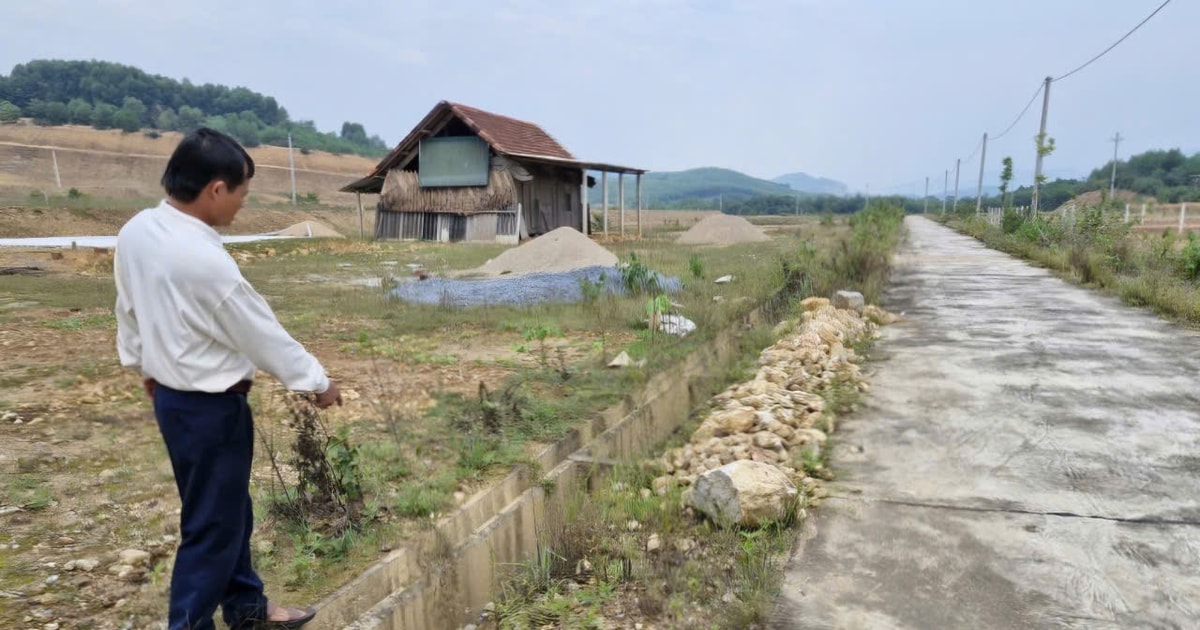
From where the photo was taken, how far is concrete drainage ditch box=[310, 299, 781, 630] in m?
2.53

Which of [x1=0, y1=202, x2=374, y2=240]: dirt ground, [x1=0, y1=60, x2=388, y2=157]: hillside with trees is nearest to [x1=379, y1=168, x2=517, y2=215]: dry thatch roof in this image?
[x1=0, y1=202, x2=374, y2=240]: dirt ground

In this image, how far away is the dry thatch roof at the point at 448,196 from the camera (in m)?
21.4

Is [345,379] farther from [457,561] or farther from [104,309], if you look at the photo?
[104,309]

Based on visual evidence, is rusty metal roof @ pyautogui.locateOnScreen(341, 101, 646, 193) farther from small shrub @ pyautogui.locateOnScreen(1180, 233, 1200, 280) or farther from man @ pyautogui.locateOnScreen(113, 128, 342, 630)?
man @ pyautogui.locateOnScreen(113, 128, 342, 630)

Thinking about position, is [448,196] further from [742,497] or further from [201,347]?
[201,347]

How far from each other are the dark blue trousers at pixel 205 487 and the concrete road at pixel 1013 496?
72.4 inches

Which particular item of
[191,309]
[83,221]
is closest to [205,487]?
[191,309]

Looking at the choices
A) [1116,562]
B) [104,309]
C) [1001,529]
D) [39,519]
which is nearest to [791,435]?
[1001,529]

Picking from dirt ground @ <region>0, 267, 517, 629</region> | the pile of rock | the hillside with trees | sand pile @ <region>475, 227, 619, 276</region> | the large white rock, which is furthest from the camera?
the hillside with trees

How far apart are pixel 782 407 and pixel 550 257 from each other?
824cm

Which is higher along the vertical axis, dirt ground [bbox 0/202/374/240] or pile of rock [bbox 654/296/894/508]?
dirt ground [bbox 0/202/374/240]

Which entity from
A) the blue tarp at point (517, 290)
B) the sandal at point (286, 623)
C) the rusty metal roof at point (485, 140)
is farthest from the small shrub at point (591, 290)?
the rusty metal roof at point (485, 140)

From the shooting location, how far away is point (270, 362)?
191cm

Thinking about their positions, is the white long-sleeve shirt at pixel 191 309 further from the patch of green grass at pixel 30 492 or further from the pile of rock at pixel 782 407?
the pile of rock at pixel 782 407
